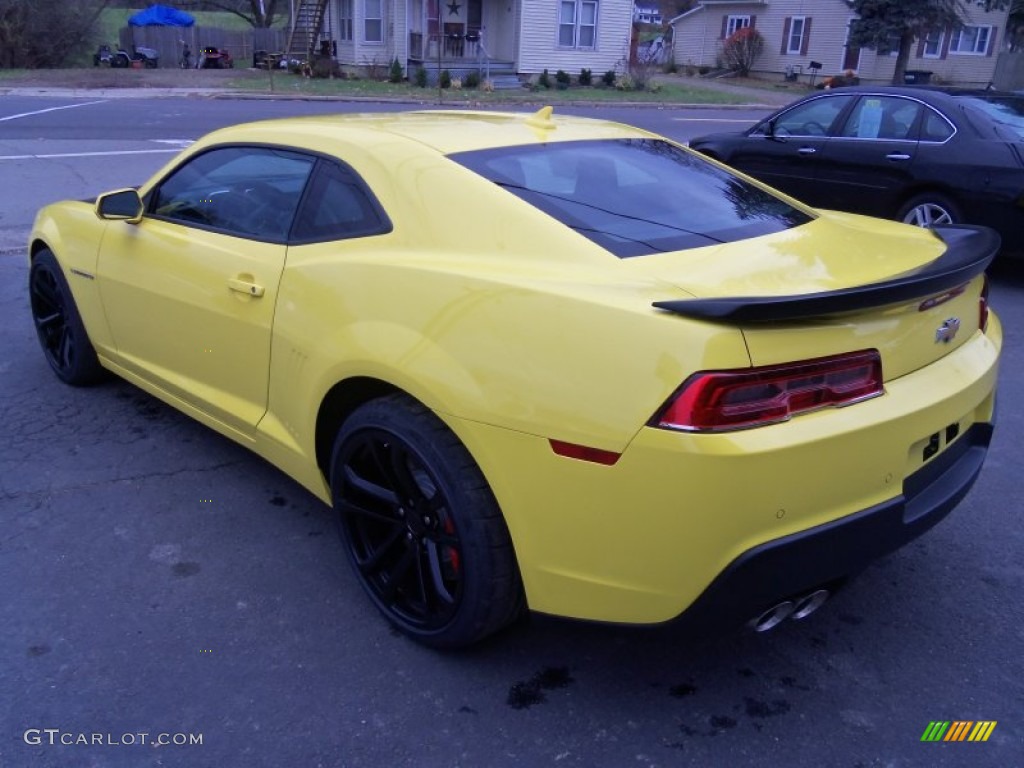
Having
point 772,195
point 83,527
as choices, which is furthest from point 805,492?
point 83,527

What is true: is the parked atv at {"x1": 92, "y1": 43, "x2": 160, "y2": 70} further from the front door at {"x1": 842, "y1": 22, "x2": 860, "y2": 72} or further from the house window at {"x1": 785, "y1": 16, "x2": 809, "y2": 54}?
the front door at {"x1": 842, "y1": 22, "x2": 860, "y2": 72}

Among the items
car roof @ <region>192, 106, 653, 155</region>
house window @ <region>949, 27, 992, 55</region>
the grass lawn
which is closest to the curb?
the grass lawn

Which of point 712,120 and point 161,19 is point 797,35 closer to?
point 712,120

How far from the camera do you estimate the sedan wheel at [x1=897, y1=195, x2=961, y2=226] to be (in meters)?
7.36

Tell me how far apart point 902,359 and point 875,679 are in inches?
39.2

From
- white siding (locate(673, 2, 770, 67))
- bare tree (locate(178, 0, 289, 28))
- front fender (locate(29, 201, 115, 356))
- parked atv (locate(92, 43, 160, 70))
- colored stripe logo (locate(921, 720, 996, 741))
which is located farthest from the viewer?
bare tree (locate(178, 0, 289, 28))

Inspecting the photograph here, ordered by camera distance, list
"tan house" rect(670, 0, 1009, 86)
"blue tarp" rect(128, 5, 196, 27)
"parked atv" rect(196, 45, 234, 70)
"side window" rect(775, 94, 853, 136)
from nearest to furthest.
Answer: "side window" rect(775, 94, 853, 136)
"parked atv" rect(196, 45, 234, 70)
"tan house" rect(670, 0, 1009, 86)
"blue tarp" rect(128, 5, 196, 27)

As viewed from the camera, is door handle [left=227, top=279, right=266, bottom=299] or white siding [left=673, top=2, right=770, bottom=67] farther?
white siding [left=673, top=2, right=770, bottom=67]

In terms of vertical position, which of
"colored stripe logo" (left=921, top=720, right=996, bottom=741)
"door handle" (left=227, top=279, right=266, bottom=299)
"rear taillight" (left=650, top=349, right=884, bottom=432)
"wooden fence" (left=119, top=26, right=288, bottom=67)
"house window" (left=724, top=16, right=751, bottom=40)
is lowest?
"colored stripe logo" (left=921, top=720, right=996, bottom=741)

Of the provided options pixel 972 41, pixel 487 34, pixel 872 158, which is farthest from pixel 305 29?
pixel 872 158

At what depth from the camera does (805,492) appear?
222 centimetres

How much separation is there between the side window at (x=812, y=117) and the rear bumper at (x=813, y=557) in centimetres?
665

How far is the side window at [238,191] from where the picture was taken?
3383 mm

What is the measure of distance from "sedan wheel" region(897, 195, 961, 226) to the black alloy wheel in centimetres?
613
